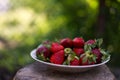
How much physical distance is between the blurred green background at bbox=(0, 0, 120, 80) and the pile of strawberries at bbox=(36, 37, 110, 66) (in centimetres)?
125

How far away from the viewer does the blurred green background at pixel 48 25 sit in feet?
9.07

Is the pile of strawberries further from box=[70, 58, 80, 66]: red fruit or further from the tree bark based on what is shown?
the tree bark

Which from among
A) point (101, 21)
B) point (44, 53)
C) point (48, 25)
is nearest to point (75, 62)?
point (44, 53)

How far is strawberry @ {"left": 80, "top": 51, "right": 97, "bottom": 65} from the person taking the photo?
1.38m

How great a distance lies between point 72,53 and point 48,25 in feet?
5.87

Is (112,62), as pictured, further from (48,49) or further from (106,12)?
(48,49)

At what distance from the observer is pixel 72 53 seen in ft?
4.57

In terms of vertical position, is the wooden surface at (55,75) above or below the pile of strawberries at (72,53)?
below

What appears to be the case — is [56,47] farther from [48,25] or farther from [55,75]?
[48,25]

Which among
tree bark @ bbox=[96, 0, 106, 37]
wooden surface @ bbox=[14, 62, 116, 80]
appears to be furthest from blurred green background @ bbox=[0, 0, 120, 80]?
wooden surface @ bbox=[14, 62, 116, 80]

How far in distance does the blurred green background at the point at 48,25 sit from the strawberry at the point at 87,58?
135cm

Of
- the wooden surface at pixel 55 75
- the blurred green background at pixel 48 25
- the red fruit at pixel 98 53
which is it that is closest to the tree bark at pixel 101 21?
the blurred green background at pixel 48 25

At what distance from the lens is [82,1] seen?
9.69ft

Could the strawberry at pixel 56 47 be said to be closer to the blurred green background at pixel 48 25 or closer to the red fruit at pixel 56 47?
the red fruit at pixel 56 47
